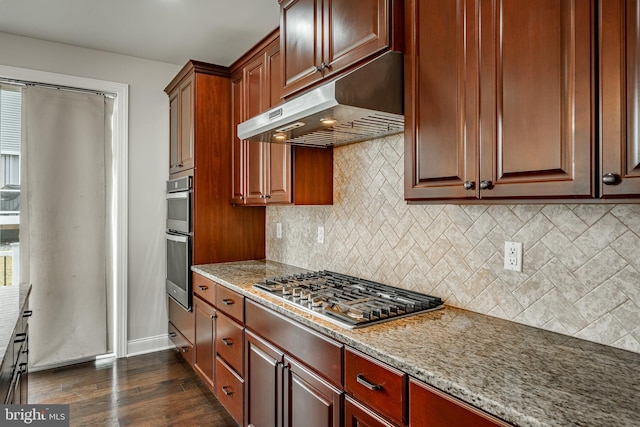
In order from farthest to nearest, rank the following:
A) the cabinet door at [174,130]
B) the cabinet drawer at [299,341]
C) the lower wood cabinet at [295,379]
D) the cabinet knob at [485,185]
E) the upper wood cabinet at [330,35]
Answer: the cabinet door at [174,130], the upper wood cabinet at [330,35], the cabinet drawer at [299,341], the cabinet knob at [485,185], the lower wood cabinet at [295,379]

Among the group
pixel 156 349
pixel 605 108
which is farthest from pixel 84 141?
pixel 605 108

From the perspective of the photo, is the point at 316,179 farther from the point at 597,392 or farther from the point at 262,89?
the point at 597,392

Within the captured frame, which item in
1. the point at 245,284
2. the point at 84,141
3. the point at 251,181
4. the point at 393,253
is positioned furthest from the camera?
the point at 84,141

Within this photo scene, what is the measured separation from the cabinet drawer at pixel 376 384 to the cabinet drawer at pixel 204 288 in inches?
57.4

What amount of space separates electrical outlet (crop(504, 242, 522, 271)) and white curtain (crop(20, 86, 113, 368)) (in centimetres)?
323

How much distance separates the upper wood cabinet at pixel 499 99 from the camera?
106 centimetres

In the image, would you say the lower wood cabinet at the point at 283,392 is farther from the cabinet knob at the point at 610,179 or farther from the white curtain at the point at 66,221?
the white curtain at the point at 66,221

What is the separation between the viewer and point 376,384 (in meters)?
1.30

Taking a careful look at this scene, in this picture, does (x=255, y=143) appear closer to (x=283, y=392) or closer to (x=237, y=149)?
(x=237, y=149)

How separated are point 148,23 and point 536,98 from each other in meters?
2.77

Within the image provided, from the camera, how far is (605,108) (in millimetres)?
1002

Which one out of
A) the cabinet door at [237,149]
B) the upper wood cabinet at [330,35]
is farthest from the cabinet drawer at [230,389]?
the upper wood cabinet at [330,35]

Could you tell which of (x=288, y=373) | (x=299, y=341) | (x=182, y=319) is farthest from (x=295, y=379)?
(x=182, y=319)

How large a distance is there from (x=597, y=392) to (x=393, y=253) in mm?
1202
